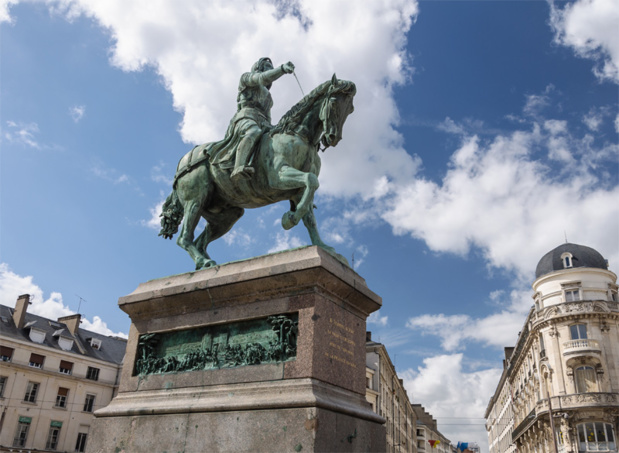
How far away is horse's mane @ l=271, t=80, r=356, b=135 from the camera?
8.07 meters

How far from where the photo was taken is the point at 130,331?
8.05 meters

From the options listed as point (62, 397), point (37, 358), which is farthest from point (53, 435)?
point (37, 358)

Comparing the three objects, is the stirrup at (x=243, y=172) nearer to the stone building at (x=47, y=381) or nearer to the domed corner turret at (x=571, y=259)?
the stone building at (x=47, y=381)

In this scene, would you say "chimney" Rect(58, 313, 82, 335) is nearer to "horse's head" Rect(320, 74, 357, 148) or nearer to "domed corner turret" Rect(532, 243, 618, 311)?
"domed corner turret" Rect(532, 243, 618, 311)

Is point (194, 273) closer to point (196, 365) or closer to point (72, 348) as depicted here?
point (196, 365)

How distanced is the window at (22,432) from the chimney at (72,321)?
1009cm

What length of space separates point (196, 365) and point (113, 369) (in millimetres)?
46428

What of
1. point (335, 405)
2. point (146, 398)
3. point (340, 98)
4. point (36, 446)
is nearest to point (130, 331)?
point (146, 398)

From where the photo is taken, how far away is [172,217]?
30.8 ft

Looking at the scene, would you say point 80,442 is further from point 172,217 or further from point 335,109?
point 335,109

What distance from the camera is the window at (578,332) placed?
1699 inches

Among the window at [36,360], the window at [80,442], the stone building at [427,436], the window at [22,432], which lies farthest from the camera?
the stone building at [427,436]

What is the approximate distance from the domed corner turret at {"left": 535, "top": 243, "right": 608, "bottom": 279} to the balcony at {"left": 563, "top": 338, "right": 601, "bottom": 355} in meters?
6.84

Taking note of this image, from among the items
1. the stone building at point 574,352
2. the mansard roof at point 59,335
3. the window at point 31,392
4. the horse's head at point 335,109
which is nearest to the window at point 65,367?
the mansard roof at point 59,335
